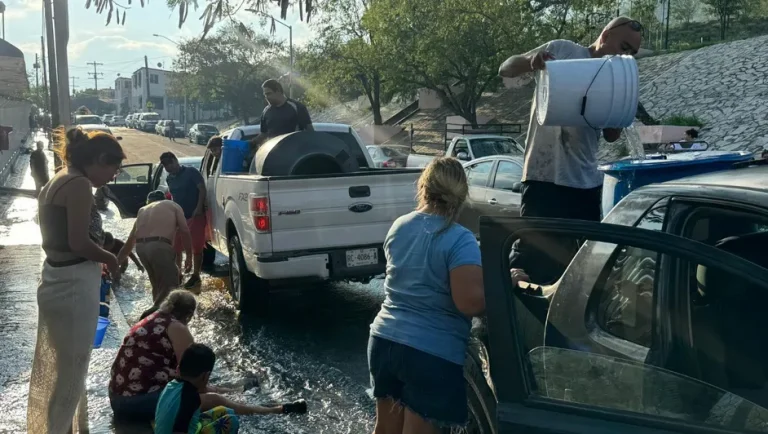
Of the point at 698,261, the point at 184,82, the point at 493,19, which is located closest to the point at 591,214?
the point at 698,261

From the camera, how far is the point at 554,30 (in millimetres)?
26234

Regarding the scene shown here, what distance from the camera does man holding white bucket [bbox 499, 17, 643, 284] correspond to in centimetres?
413

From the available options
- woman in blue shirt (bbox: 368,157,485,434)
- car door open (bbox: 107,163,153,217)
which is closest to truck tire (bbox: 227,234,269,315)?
car door open (bbox: 107,163,153,217)

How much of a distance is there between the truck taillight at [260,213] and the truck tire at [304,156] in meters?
0.82

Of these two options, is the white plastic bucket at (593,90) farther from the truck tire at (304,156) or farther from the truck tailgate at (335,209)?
the truck tire at (304,156)

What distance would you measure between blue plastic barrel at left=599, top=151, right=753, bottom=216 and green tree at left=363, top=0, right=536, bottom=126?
2175 cm

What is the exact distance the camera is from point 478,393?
2.76 meters

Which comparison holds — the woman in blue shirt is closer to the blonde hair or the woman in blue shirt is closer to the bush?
the blonde hair

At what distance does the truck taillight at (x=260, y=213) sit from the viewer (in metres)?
6.81

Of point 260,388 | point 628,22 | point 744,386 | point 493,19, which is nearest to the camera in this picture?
point 744,386

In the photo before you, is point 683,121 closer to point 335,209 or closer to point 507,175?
point 507,175

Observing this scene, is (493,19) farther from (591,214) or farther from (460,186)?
(460,186)

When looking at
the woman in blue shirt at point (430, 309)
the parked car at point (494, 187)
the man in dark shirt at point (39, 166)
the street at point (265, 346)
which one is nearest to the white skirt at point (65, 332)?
the street at point (265, 346)

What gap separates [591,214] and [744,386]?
2.53 m
